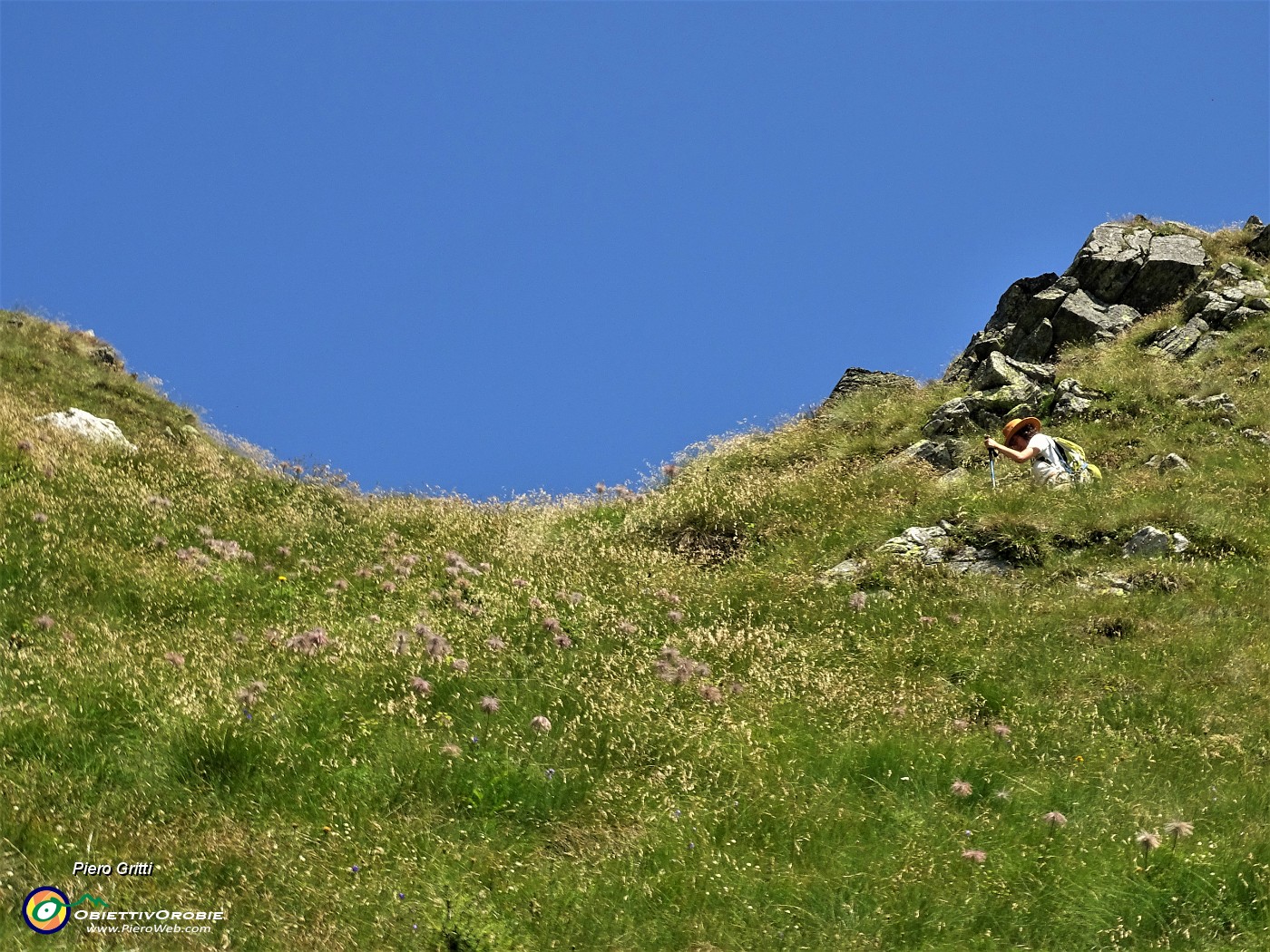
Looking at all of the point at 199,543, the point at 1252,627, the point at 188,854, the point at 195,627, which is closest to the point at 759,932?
the point at 188,854

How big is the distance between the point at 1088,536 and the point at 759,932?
949 centimetres

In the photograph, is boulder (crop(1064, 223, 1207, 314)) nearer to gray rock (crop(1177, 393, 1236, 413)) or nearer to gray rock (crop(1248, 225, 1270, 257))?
gray rock (crop(1248, 225, 1270, 257))

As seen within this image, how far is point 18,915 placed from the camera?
5648mm

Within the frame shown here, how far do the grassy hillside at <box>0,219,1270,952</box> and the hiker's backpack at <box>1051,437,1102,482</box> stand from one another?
38.2 inches

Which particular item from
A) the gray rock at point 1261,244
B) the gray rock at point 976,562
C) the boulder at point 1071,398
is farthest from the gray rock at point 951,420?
the gray rock at point 1261,244

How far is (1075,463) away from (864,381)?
9514mm

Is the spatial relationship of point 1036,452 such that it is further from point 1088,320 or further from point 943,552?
point 1088,320

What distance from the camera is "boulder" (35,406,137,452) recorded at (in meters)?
17.2

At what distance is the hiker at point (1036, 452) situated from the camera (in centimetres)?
1605

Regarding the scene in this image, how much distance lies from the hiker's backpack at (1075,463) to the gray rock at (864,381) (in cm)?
824

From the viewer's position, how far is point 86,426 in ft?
59.2

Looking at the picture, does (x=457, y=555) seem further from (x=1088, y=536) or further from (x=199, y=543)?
(x=1088, y=536)

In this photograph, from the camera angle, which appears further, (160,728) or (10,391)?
(10,391)

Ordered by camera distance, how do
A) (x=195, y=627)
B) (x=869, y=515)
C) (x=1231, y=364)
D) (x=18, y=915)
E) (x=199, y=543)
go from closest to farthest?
(x=18, y=915)
(x=195, y=627)
(x=199, y=543)
(x=869, y=515)
(x=1231, y=364)
